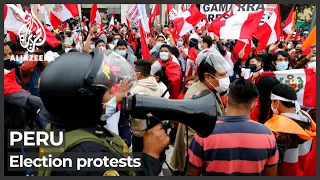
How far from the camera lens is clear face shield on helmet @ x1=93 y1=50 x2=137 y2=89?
5.24 feet

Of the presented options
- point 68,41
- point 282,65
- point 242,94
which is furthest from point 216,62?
point 68,41

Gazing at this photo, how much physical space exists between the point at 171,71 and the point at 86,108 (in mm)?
4822

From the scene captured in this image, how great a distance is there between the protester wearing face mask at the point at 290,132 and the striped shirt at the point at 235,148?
1.26 ft

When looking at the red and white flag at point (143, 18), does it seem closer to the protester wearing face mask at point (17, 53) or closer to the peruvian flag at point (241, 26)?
the peruvian flag at point (241, 26)

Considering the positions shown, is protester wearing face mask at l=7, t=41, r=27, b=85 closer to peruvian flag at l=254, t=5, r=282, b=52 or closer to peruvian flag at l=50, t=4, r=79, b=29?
peruvian flag at l=50, t=4, r=79, b=29

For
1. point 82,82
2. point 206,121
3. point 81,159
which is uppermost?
point 82,82

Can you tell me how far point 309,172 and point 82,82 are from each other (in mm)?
2047

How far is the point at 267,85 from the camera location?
4.03m

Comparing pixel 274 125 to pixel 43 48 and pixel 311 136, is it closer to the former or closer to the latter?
pixel 311 136

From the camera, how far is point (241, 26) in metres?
6.33

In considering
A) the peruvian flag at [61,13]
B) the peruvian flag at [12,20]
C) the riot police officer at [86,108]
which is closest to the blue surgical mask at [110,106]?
the riot police officer at [86,108]

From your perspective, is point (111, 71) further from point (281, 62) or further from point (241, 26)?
point (241, 26)

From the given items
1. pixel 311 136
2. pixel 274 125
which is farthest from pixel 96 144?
pixel 311 136

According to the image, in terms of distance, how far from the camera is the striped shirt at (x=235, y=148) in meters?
2.05
